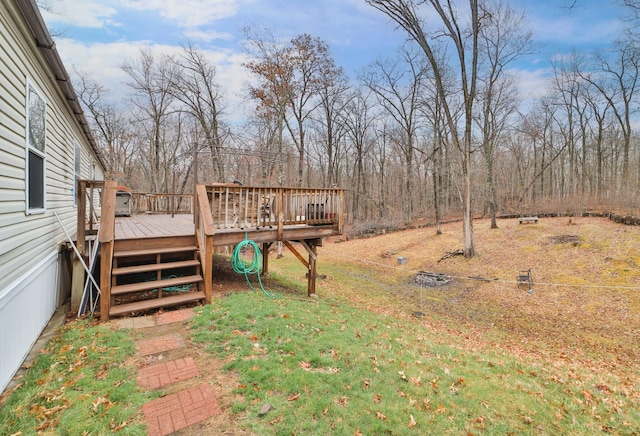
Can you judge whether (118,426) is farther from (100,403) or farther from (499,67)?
(499,67)

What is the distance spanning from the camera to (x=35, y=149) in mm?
4148

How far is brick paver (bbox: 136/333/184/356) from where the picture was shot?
353 cm

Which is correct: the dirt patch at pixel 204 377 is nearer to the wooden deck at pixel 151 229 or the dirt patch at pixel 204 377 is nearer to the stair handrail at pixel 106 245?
the stair handrail at pixel 106 245

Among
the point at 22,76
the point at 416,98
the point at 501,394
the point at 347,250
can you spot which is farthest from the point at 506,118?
the point at 22,76

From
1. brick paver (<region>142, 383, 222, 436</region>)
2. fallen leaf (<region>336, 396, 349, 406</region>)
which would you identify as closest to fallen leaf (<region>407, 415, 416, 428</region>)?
fallen leaf (<region>336, 396, 349, 406</region>)

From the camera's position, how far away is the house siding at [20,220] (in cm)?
293

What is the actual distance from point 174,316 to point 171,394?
205cm

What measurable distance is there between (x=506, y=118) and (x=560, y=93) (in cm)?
527

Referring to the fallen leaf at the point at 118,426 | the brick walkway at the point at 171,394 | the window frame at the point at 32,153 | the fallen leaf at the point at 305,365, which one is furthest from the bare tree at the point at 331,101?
the fallen leaf at the point at 118,426

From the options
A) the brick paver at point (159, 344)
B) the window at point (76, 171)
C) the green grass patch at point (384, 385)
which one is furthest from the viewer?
the window at point (76, 171)

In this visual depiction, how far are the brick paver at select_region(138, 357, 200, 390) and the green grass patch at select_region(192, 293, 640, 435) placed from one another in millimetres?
353

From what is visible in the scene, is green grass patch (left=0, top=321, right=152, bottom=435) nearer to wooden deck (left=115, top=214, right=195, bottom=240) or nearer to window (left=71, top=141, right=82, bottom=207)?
wooden deck (left=115, top=214, right=195, bottom=240)

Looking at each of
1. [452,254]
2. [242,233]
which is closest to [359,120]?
[452,254]

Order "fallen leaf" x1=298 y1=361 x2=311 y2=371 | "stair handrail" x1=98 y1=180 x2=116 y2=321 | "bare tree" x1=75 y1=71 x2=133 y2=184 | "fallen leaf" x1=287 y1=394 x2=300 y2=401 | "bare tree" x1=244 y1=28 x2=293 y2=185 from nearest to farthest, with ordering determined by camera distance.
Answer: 1. "fallen leaf" x1=287 y1=394 x2=300 y2=401
2. "fallen leaf" x1=298 y1=361 x2=311 y2=371
3. "stair handrail" x1=98 y1=180 x2=116 y2=321
4. "bare tree" x1=244 y1=28 x2=293 y2=185
5. "bare tree" x1=75 y1=71 x2=133 y2=184
